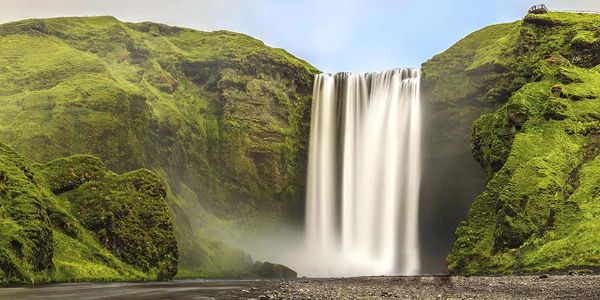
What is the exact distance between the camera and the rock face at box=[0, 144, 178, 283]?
55.8 meters

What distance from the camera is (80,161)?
78312 millimetres

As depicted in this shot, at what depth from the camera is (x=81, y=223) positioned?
233 ft

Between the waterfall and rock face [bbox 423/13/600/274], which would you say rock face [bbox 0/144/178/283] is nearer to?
the waterfall

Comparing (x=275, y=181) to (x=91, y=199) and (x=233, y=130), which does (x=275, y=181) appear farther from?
(x=91, y=199)

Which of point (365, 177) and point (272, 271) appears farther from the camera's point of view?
point (365, 177)

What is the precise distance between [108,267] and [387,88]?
191ft

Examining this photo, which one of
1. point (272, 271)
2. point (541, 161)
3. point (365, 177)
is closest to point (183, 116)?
point (365, 177)

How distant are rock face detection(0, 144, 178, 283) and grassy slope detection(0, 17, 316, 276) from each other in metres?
11.1

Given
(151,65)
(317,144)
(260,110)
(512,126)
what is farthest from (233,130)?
(512,126)

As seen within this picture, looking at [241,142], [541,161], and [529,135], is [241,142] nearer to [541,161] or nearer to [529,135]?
[529,135]

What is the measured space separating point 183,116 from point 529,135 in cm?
6616

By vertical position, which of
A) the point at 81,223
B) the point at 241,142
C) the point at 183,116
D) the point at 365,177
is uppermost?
the point at 183,116

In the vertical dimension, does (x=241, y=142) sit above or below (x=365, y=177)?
above

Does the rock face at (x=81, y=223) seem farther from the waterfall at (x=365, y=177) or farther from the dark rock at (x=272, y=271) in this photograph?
the waterfall at (x=365, y=177)
